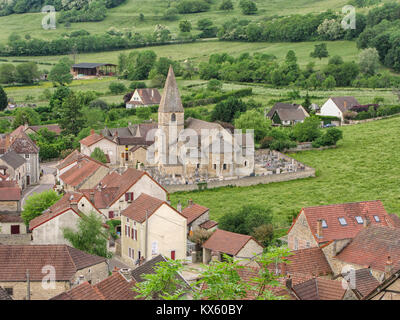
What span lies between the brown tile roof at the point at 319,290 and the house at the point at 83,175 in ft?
108

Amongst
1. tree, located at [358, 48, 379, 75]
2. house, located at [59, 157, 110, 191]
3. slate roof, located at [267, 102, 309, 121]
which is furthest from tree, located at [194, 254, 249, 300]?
tree, located at [358, 48, 379, 75]

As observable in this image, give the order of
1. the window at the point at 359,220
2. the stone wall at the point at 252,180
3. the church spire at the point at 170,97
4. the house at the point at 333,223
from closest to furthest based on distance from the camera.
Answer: the house at the point at 333,223, the window at the point at 359,220, the stone wall at the point at 252,180, the church spire at the point at 170,97

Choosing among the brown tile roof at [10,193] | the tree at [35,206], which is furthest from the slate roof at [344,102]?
the tree at [35,206]

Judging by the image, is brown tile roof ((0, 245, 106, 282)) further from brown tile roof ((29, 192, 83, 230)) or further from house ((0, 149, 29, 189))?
house ((0, 149, 29, 189))

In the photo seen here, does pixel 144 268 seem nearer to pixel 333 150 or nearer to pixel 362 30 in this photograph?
pixel 333 150

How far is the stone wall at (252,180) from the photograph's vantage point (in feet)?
200

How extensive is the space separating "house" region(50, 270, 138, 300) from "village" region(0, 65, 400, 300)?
0.16 feet

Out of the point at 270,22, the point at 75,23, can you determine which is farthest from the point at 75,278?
the point at 75,23

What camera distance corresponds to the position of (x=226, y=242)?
1534 inches

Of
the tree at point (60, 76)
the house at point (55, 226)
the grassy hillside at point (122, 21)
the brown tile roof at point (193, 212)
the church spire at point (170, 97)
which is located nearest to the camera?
the house at point (55, 226)

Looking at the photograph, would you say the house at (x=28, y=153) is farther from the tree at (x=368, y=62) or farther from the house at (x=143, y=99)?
the tree at (x=368, y=62)

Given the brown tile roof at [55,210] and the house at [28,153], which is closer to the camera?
the brown tile roof at [55,210]

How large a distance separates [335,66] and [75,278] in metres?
103
